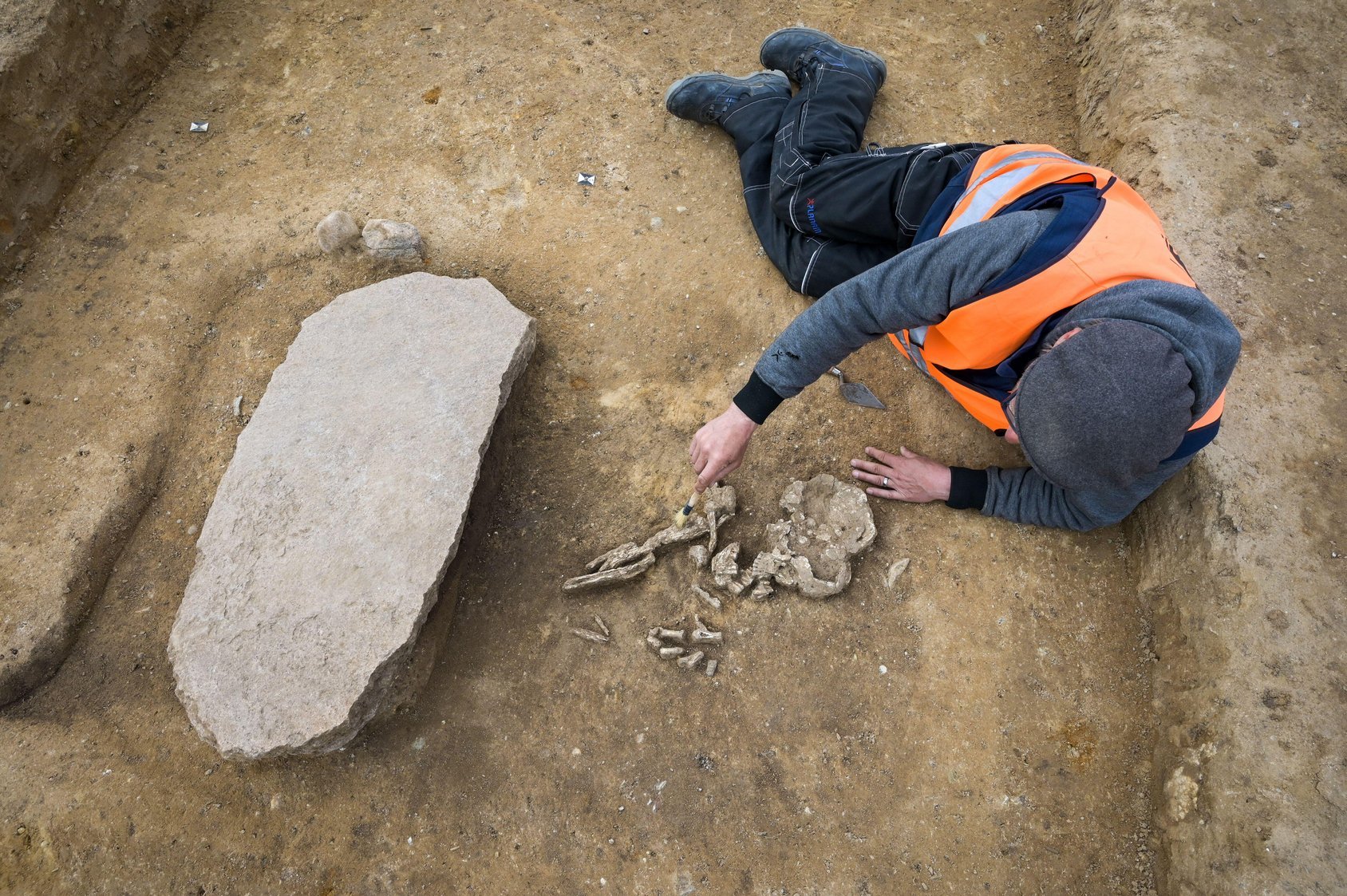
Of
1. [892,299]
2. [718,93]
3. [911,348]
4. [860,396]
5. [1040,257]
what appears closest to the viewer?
[1040,257]

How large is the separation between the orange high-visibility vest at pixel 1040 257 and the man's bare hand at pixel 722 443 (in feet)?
2.03

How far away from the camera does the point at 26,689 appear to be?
253cm

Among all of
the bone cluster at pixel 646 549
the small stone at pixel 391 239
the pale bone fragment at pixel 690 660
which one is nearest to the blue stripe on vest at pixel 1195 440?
the bone cluster at pixel 646 549

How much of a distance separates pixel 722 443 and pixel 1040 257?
94cm

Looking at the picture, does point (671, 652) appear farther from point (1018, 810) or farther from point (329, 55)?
point (329, 55)

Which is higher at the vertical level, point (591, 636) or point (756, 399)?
point (756, 399)

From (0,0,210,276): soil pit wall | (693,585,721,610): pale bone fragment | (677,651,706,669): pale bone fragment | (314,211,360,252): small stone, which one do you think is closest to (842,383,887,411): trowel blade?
(693,585,721,610): pale bone fragment

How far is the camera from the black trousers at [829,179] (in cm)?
255

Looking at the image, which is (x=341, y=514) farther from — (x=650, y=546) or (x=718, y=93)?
(x=718, y=93)

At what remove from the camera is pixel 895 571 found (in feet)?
8.11

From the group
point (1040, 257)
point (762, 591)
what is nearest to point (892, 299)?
point (1040, 257)

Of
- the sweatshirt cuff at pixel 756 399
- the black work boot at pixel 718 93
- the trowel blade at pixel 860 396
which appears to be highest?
the black work boot at pixel 718 93

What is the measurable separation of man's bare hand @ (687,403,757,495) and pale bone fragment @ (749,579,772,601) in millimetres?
397

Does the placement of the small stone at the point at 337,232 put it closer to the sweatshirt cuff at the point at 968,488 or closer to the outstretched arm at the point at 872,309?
the outstretched arm at the point at 872,309
